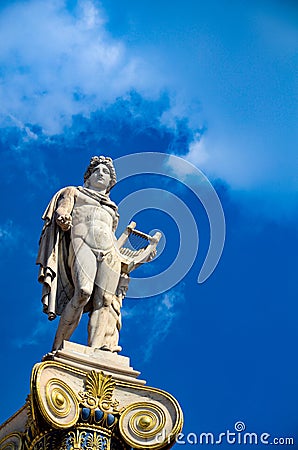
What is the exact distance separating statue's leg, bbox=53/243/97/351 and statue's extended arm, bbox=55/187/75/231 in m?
0.71

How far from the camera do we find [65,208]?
1591 cm

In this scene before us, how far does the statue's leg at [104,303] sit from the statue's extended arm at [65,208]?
3.30 ft

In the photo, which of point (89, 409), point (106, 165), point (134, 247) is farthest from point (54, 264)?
point (89, 409)

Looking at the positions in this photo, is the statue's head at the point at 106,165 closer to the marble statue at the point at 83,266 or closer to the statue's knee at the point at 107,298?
the marble statue at the point at 83,266

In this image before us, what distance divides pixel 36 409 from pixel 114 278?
355cm

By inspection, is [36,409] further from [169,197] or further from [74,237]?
[169,197]

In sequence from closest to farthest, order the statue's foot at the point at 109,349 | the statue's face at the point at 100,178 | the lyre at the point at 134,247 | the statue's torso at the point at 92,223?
the statue's foot at the point at 109,349
the statue's torso at the point at 92,223
the lyre at the point at 134,247
the statue's face at the point at 100,178

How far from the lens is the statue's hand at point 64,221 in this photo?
15.7m

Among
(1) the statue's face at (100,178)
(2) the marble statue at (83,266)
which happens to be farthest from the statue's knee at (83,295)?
(1) the statue's face at (100,178)

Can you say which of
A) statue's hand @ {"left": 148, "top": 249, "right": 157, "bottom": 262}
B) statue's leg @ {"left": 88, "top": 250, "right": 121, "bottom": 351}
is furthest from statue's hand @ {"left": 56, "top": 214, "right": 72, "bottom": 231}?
statue's hand @ {"left": 148, "top": 249, "right": 157, "bottom": 262}

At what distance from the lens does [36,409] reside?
42.7ft

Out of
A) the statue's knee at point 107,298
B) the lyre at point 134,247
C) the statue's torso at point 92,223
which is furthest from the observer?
the lyre at point 134,247

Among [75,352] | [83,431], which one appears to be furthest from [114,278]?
[83,431]

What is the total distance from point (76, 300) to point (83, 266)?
684mm
